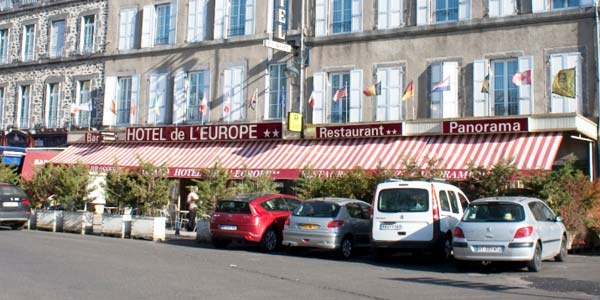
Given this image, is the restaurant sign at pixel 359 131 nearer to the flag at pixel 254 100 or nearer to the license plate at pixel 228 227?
the flag at pixel 254 100

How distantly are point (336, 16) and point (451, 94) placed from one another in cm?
545

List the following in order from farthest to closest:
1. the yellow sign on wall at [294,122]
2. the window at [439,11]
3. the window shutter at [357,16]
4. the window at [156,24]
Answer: the window at [156,24] < the window shutter at [357,16] < the yellow sign on wall at [294,122] < the window at [439,11]

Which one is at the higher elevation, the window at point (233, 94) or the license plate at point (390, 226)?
the window at point (233, 94)

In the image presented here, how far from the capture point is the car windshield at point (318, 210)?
1575 cm

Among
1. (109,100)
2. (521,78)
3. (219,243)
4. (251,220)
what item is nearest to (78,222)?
(219,243)

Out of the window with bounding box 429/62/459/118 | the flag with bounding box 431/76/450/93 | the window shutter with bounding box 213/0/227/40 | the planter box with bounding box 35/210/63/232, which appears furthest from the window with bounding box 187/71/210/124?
the flag with bounding box 431/76/450/93

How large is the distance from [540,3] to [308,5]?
8445mm

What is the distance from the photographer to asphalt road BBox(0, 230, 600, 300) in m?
9.70

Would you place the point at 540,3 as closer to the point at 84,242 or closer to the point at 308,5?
the point at 308,5

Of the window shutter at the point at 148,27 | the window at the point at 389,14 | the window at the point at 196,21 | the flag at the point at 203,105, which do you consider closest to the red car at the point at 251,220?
the window at the point at 389,14

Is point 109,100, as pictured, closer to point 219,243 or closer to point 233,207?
point 219,243

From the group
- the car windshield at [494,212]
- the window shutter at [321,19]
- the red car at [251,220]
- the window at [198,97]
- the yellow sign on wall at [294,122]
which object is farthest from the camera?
the window at [198,97]

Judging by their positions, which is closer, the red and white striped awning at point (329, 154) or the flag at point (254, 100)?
the red and white striped awning at point (329, 154)

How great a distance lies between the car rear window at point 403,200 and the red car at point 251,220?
3428 millimetres
